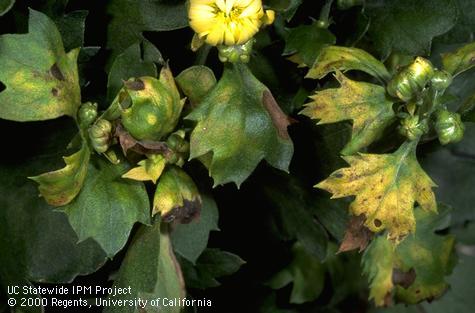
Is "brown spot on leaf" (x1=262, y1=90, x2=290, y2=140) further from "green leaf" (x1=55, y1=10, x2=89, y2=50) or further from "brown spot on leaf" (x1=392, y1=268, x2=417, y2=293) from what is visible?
"brown spot on leaf" (x1=392, y1=268, x2=417, y2=293)

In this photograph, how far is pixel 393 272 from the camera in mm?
906

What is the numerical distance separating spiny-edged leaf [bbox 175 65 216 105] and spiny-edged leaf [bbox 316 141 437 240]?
0.47 feet

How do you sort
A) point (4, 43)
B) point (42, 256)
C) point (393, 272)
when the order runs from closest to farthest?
point (4, 43) → point (42, 256) → point (393, 272)

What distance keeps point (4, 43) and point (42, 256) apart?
24cm

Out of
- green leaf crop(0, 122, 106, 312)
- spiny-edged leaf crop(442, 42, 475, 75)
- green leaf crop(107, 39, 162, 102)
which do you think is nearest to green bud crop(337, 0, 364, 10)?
spiny-edged leaf crop(442, 42, 475, 75)

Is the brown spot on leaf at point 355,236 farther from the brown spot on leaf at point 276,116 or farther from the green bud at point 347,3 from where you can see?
the green bud at point 347,3

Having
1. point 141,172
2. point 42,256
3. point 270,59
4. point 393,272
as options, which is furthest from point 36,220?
point 393,272

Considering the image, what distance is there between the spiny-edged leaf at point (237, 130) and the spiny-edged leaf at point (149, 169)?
3 cm

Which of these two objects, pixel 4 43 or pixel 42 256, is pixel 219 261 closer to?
pixel 42 256

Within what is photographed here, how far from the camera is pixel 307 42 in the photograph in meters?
0.75

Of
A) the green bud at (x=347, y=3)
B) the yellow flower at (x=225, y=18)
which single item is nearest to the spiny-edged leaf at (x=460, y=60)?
the green bud at (x=347, y=3)

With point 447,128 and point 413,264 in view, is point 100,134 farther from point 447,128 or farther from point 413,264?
point 413,264

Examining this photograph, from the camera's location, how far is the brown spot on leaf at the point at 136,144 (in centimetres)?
67

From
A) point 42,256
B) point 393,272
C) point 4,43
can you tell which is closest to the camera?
point 4,43
